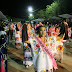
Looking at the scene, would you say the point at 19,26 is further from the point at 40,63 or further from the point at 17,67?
the point at 40,63

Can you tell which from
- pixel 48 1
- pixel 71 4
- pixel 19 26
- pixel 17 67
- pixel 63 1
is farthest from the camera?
pixel 48 1

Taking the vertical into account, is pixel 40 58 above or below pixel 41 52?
below

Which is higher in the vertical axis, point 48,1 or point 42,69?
point 48,1

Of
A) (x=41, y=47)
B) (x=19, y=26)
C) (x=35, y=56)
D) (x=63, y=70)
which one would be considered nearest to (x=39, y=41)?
(x=41, y=47)

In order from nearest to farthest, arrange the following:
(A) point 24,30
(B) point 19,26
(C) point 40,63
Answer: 1. (C) point 40,63
2. (A) point 24,30
3. (B) point 19,26

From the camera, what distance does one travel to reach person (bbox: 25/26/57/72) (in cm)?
271

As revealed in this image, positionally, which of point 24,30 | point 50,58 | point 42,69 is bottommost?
point 42,69

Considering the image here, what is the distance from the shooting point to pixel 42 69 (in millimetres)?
2744

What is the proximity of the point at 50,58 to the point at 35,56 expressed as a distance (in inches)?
15.1

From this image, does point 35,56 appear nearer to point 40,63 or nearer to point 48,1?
point 40,63

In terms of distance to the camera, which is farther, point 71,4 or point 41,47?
point 71,4

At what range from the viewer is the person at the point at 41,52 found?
2.71 metres

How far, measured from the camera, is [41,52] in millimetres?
2703

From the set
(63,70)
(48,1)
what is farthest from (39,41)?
(48,1)
